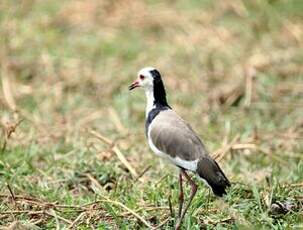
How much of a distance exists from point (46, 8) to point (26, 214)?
4390 millimetres

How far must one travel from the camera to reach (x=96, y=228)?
4074mm

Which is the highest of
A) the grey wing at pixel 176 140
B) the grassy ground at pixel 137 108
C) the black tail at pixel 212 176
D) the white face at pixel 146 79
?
the white face at pixel 146 79

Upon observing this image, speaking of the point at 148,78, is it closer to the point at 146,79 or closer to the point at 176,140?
the point at 146,79

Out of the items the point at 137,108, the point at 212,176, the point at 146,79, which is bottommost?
the point at 137,108

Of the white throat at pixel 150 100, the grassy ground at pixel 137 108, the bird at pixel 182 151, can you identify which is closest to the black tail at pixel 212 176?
the bird at pixel 182 151

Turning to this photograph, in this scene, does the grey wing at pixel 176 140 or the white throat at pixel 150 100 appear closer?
the grey wing at pixel 176 140

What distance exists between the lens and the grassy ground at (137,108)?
4277 millimetres

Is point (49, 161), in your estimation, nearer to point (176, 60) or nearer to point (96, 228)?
point (96, 228)

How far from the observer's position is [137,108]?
21.0ft

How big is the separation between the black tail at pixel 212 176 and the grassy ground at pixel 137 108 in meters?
0.18

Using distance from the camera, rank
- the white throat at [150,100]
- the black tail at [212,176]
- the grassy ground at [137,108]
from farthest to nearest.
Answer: the grassy ground at [137,108] → the white throat at [150,100] → the black tail at [212,176]

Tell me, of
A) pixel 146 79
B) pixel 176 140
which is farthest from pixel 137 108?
pixel 176 140

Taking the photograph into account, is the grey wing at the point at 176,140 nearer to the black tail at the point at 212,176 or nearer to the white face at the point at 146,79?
the black tail at the point at 212,176

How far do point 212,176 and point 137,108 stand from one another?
2631mm
